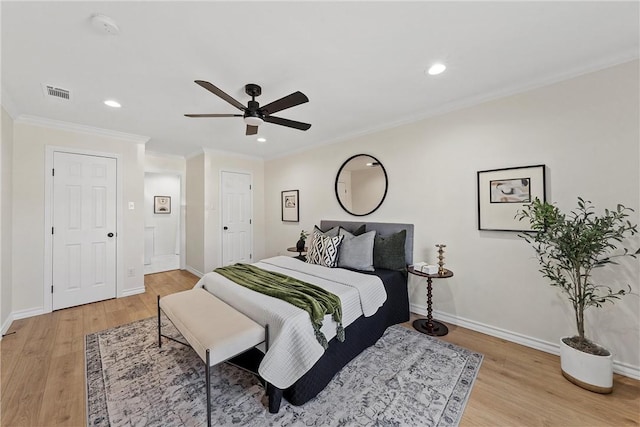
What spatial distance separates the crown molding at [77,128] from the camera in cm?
305

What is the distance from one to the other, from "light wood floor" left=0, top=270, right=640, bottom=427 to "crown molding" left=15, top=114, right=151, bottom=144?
2.42 m

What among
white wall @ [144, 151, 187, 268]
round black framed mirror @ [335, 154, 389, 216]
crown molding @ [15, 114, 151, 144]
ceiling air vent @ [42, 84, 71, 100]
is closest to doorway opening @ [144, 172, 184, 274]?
white wall @ [144, 151, 187, 268]

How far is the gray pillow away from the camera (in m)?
2.88

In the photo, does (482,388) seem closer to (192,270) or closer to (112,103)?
(112,103)

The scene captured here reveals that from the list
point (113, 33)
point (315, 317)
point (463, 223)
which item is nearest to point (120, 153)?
point (113, 33)

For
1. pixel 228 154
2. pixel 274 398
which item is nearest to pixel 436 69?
pixel 274 398

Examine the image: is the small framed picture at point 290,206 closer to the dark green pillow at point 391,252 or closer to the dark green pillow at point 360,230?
the dark green pillow at point 360,230

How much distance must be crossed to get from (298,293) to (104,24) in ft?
7.23

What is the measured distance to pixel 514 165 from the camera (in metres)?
2.40

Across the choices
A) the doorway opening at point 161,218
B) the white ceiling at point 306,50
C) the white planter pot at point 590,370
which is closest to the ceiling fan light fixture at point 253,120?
the white ceiling at point 306,50

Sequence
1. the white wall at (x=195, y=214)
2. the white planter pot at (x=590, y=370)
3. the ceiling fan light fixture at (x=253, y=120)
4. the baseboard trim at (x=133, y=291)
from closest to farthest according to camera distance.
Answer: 1. the white planter pot at (x=590, y=370)
2. the ceiling fan light fixture at (x=253, y=120)
3. the baseboard trim at (x=133, y=291)
4. the white wall at (x=195, y=214)

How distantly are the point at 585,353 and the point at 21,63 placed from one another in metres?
4.75

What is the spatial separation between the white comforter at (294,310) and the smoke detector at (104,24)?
2019 millimetres

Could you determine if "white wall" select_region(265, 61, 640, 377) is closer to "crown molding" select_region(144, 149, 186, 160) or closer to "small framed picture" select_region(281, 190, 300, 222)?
"small framed picture" select_region(281, 190, 300, 222)
